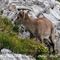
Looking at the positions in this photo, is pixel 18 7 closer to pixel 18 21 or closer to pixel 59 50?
pixel 18 21

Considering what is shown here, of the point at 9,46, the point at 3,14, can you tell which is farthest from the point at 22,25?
the point at 9,46

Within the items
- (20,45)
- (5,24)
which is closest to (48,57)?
(20,45)

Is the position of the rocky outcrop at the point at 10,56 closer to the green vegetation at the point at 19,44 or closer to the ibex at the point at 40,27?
the green vegetation at the point at 19,44

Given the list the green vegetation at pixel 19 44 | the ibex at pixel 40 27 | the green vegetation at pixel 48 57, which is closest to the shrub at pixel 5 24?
the green vegetation at pixel 19 44

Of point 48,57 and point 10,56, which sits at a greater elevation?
point 10,56

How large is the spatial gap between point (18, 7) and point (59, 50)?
339 cm

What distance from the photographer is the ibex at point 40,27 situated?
1602 cm

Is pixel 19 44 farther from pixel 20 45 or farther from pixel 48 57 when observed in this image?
pixel 48 57

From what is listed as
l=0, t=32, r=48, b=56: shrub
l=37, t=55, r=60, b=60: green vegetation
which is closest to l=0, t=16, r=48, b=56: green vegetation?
l=0, t=32, r=48, b=56: shrub

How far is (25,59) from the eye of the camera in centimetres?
1329

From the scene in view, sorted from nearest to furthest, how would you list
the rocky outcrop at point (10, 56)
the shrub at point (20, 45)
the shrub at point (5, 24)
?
the rocky outcrop at point (10, 56), the shrub at point (20, 45), the shrub at point (5, 24)

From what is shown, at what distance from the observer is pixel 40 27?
16016 millimetres

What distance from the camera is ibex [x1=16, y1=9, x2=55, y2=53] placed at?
16.0m

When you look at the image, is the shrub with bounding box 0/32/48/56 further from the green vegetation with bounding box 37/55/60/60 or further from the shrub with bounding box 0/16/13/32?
the shrub with bounding box 0/16/13/32
